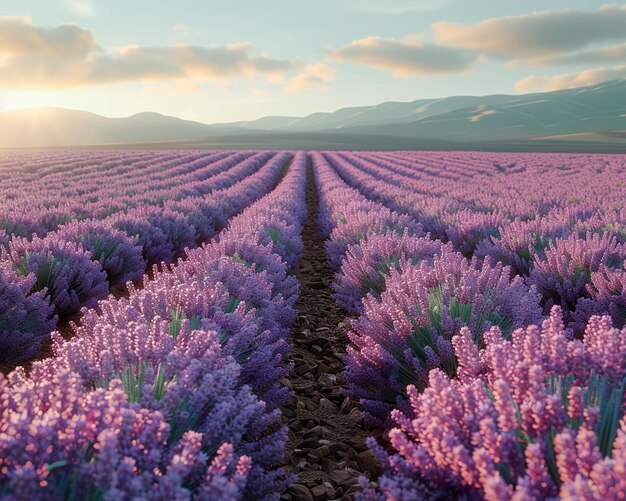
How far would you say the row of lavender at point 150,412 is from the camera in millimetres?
1190

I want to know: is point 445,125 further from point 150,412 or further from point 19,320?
point 150,412

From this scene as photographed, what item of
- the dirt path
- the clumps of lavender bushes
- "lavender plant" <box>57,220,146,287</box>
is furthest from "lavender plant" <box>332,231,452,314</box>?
the clumps of lavender bushes

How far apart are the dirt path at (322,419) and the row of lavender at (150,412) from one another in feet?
0.87

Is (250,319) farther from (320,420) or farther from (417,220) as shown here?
(417,220)

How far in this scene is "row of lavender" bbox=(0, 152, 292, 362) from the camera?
3562 mm

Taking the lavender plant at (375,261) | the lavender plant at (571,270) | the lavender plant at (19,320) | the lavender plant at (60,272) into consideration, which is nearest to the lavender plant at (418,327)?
the lavender plant at (571,270)

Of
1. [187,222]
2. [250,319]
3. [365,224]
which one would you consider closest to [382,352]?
[250,319]

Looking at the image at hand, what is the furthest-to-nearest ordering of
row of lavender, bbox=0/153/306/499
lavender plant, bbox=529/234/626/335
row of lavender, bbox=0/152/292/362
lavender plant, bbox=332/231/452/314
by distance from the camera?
1. lavender plant, bbox=332/231/452/314
2. lavender plant, bbox=529/234/626/335
3. row of lavender, bbox=0/152/292/362
4. row of lavender, bbox=0/153/306/499

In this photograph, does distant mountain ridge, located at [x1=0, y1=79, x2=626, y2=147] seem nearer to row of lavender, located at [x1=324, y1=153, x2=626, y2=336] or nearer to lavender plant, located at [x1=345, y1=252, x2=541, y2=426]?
row of lavender, located at [x1=324, y1=153, x2=626, y2=336]

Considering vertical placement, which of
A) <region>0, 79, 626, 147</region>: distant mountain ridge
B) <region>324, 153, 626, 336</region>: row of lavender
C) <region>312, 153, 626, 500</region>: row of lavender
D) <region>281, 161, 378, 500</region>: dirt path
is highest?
<region>0, 79, 626, 147</region>: distant mountain ridge

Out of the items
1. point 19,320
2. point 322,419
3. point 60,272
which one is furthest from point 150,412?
point 60,272

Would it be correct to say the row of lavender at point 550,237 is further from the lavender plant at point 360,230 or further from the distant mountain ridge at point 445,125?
the distant mountain ridge at point 445,125

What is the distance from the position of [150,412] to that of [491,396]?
1213mm

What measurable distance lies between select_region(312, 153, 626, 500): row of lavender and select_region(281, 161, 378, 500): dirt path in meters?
0.24
